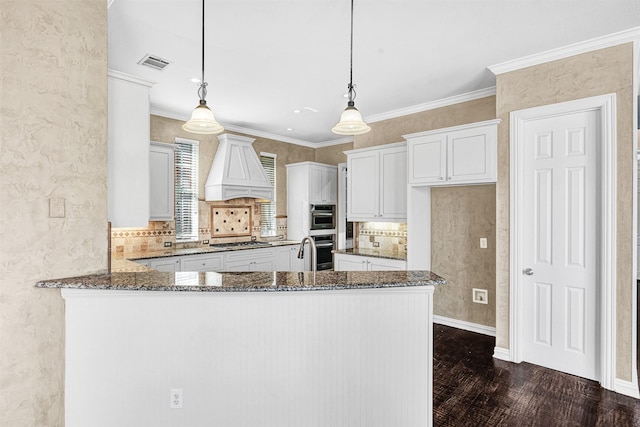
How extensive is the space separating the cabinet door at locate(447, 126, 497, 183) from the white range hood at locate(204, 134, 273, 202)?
2997 mm

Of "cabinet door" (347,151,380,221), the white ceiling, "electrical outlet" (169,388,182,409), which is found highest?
the white ceiling

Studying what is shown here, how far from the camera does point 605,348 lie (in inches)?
106

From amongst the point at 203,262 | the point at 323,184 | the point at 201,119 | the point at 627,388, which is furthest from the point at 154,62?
the point at 627,388

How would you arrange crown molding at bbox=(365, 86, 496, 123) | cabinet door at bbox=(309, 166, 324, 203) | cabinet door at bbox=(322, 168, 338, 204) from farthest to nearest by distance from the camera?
cabinet door at bbox=(322, 168, 338, 204), cabinet door at bbox=(309, 166, 324, 203), crown molding at bbox=(365, 86, 496, 123)

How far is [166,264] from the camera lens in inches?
165

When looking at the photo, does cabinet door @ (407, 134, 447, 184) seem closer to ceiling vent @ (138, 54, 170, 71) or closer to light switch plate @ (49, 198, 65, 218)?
ceiling vent @ (138, 54, 170, 71)

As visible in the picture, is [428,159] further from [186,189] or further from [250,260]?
[186,189]

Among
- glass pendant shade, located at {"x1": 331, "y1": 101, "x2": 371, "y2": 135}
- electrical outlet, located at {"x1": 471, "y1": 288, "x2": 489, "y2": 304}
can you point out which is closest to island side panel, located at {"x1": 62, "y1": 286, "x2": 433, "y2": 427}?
glass pendant shade, located at {"x1": 331, "y1": 101, "x2": 371, "y2": 135}

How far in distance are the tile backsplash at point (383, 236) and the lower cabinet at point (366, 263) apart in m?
0.50

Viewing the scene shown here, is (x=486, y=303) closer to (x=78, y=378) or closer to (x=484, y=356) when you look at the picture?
(x=484, y=356)

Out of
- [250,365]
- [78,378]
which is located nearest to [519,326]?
[250,365]

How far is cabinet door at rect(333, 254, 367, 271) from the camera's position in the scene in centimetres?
450

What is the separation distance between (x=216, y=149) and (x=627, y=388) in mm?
5409

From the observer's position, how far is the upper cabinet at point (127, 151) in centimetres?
228
